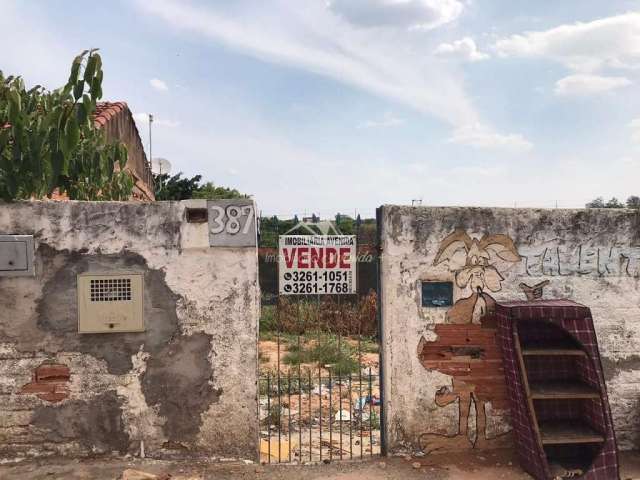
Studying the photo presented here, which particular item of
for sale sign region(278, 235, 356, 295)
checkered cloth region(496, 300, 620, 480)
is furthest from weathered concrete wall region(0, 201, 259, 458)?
checkered cloth region(496, 300, 620, 480)

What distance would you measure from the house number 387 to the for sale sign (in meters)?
0.37

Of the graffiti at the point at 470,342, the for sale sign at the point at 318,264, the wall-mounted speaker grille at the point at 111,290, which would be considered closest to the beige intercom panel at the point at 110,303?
the wall-mounted speaker grille at the point at 111,290

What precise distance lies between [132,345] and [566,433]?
3.46m

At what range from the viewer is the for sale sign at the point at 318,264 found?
4254mm

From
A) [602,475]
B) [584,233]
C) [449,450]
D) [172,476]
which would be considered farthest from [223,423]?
[584,233]

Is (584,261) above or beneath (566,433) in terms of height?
above

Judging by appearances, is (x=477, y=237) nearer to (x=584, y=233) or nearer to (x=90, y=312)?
(x=584, y=233)

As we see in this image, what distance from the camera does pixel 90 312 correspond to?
4051 millimetres

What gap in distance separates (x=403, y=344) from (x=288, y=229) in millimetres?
1381

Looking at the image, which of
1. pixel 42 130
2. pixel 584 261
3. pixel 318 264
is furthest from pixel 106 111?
pixel 584 261

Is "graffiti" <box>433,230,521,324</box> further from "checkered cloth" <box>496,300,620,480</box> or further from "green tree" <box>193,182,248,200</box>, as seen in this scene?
"green tree" <box>193,182,248,200</box>

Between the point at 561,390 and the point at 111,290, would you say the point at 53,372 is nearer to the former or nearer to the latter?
the point at 111,290

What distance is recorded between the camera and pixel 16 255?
3.96 metres

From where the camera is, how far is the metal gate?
462 cm
